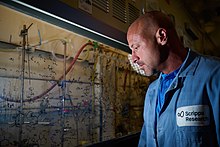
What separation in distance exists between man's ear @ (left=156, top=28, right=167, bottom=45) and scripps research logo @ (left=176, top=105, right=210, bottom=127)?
0.37m

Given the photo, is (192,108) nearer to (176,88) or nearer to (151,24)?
(176,88)

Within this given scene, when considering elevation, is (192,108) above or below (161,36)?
below

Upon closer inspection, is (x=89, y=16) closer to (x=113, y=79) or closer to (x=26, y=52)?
(x=26, y=52)

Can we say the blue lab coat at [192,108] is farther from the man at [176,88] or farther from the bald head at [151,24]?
the bald head at [151,24]

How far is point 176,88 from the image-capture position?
3.63 ft

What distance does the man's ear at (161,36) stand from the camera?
114 centimetres

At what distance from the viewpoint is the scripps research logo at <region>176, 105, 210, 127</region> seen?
0.97 meters

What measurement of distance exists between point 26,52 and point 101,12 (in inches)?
25.2

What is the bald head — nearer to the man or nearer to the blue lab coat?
the man

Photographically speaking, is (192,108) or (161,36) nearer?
(192,108)

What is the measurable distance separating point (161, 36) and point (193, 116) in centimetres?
45

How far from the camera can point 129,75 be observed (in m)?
2.44

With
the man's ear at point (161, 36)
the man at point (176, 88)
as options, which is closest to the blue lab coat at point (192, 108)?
the man at point (176, 88)

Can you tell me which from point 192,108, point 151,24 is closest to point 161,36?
point 151,24
